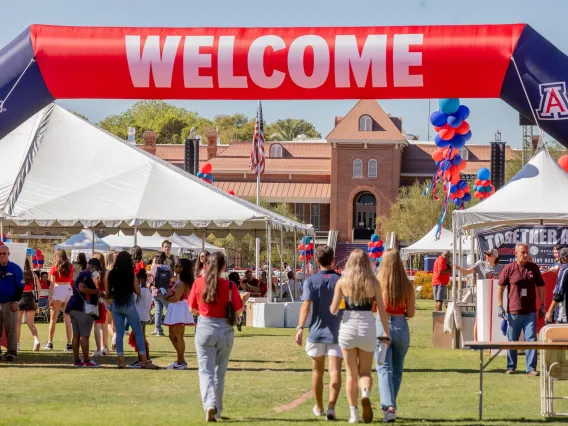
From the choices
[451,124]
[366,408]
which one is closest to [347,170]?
[451,124]

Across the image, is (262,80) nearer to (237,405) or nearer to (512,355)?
(237,405)

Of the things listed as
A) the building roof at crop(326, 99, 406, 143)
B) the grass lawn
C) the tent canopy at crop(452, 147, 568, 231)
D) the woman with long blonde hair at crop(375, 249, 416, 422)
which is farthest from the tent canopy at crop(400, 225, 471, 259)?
the building roof at crop(326, 99, 406, 143)

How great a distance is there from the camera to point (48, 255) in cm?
5869

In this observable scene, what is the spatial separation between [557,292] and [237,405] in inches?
209

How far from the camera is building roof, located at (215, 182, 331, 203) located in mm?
91750

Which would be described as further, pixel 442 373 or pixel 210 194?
pixel 210 194

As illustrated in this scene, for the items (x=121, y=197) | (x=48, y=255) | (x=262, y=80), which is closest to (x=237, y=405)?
(x=262, y=80)

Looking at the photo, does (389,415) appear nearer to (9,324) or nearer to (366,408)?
(366,408)

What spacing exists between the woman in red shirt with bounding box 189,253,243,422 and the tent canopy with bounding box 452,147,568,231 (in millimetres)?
8937

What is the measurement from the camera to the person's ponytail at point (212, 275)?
970 centimetres

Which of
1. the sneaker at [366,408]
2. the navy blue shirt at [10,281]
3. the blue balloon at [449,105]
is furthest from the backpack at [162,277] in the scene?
the sneaker at [366,408]

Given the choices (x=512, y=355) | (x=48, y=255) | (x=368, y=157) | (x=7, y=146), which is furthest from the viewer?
(x=368, y=157)

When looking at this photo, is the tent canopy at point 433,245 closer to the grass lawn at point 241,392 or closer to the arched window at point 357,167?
the grass lawn at point 241,392

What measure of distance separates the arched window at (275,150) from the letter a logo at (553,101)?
84.6m
